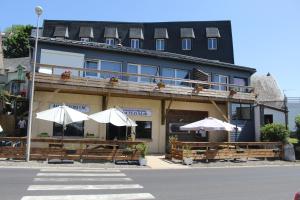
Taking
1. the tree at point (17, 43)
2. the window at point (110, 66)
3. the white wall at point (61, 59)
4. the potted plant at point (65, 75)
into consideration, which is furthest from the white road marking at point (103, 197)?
the tree at point (17, 43)

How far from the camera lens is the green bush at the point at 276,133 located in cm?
2307

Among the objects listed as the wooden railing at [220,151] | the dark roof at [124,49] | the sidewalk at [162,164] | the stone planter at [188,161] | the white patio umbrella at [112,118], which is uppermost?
the dark roof at [124,49]

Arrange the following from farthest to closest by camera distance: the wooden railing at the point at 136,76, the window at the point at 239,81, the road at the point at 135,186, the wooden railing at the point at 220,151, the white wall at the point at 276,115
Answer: the white wall at the point at 276,115 → the window at the point at 239,81 → the wooden railing at the point at 136,76 → the wooden railing at the point at 220,151 → the road at the point at 135,186

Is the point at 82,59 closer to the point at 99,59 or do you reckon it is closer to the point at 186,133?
the point at 99,59

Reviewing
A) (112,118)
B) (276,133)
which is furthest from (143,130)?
(276,133)

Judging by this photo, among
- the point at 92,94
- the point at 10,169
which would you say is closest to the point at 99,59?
the point at 92,94

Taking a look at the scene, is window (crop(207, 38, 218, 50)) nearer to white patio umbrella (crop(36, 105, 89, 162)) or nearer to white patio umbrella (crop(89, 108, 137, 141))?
white patio umbrella (crop(89, 108, 137, 141))

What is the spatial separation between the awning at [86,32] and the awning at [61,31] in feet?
4.36

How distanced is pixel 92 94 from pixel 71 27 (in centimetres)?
1541

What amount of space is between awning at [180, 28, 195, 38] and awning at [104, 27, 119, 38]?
255 inches

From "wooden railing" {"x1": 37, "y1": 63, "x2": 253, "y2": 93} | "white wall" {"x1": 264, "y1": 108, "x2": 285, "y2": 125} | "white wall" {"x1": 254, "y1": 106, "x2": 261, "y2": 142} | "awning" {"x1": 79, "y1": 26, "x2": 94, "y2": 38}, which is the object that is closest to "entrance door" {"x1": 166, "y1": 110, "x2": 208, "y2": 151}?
"wooden railing" {"x1": 37, "y1": 63, "x2": 253, "y2": 93}

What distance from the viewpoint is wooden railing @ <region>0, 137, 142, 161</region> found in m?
16.6

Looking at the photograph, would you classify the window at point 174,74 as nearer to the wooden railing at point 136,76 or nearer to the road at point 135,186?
the wooden railing at point 136,76

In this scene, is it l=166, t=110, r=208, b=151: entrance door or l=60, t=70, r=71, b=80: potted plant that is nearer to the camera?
l=60, t=70, r=71, b=80: potted plant
